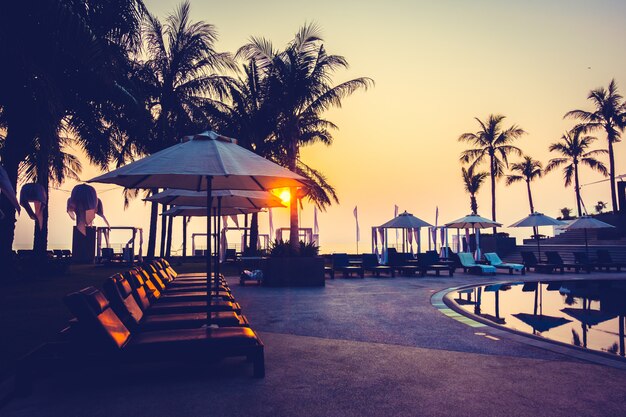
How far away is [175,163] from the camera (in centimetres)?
477

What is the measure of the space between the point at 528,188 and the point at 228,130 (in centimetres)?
3144

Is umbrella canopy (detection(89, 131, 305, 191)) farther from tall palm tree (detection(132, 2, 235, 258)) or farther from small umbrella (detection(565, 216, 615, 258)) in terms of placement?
small umbrella (detection(565, 216, 615, 258))

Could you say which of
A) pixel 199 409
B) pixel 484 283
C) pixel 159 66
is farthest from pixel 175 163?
pixel 159 66

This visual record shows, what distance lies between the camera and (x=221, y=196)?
907cm

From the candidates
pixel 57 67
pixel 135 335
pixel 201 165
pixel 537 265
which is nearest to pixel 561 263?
pixel 537 265

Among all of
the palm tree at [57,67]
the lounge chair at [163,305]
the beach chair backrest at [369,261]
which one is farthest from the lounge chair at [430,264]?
the palm tree at [57,67]

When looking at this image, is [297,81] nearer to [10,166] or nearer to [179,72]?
[179,72]

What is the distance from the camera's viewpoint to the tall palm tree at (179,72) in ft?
68.6

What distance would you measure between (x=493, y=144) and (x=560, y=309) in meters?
28.2

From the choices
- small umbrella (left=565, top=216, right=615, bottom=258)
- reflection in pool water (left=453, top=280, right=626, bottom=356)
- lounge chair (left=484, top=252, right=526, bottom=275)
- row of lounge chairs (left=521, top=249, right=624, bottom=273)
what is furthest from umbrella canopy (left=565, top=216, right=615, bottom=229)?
reflection in pool water (left=453, top=280, right=626, bottom=356)

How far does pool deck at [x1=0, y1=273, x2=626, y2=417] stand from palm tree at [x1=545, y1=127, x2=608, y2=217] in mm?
37186

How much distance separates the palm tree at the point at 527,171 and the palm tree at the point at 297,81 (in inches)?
1119

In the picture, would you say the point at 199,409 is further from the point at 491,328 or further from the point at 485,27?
the point at 485,27

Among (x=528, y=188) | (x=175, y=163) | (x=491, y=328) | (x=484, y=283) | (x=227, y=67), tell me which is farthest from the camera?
(x=528, y=188)
